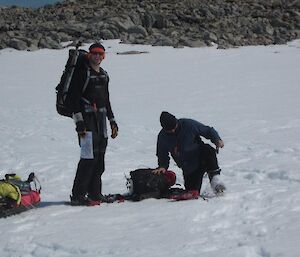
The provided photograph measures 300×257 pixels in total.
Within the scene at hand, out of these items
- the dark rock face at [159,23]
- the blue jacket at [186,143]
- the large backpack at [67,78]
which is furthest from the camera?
the dark rock face at [159,23]

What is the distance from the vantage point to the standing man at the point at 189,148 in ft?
20.5

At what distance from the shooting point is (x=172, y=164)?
891 cm

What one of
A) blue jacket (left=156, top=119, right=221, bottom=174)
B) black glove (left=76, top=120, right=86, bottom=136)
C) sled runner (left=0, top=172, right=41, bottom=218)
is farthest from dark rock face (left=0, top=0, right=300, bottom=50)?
black glove (left=76, top=120, right=86, bottom=136)

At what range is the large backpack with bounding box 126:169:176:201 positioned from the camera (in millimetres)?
6387

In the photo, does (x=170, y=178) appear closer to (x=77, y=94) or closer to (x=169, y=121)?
(x=169, y=121)

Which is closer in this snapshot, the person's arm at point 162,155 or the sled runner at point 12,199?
the sled runner at point 12,199

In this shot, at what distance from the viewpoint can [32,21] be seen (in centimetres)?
4003

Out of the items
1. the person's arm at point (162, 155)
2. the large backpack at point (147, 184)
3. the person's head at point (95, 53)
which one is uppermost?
the person's head at point (95, 53)

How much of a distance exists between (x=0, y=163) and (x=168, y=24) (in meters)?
28.9

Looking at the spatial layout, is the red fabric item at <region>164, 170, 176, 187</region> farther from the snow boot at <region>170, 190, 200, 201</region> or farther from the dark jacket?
the dark jacket

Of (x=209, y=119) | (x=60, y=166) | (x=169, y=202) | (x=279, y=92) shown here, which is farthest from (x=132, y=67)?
(x=169, y=202)

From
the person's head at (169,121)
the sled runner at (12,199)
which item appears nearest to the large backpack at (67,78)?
the sled runner at (12,199)

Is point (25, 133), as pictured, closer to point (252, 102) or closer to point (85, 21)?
point (252, 102)

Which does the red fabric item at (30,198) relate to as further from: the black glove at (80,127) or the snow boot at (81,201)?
the black glove at (80,127)
